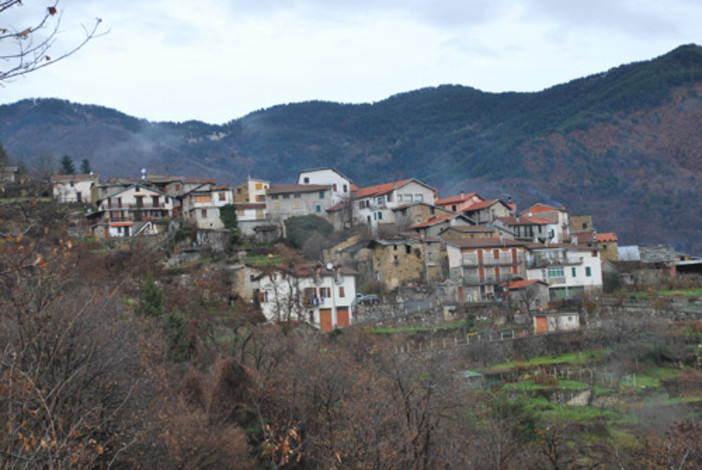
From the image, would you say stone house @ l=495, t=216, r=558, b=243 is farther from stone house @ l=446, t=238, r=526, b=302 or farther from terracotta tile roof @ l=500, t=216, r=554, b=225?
stone house @ l=446, t=238, r=526, b=302

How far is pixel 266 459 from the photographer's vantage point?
2295cm

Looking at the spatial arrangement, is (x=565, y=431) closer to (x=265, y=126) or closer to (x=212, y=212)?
(x=212, y=212)

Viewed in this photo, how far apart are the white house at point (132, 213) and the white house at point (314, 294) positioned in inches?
652

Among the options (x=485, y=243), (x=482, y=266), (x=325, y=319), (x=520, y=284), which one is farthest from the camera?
(x=485, y=243)

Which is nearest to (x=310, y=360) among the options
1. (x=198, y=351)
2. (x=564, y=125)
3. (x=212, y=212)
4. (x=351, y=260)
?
(x=198, y=351)

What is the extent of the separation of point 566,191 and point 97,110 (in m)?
117

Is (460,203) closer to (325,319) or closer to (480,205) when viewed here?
(480,205)

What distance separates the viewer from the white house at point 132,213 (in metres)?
58.9

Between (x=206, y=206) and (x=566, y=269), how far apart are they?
1098 inches

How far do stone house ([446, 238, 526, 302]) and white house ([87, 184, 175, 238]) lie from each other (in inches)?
905

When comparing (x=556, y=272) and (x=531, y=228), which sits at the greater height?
(x=531, y=228)

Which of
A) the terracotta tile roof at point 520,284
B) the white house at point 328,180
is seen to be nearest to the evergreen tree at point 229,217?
the white house at point 328,180

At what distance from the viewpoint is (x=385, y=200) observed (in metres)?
62.5

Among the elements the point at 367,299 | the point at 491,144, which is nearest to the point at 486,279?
the point at 367,299
